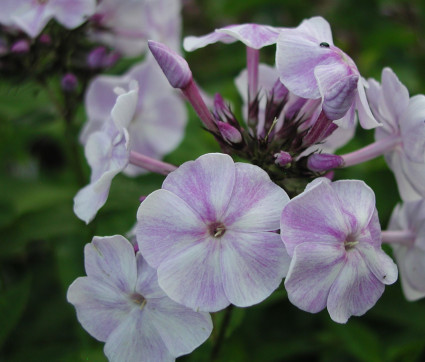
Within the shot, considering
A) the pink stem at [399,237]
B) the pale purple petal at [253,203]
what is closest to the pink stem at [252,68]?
the pale purple petal at [253,203]

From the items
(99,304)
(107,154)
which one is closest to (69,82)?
(107,154)

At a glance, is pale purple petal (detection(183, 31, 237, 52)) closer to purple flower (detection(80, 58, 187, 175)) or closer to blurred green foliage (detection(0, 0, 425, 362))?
purple flower (detection(80, 58, 187, 175))

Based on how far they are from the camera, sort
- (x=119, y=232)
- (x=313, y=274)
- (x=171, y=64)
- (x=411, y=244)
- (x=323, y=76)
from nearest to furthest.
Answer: (x=313, y=274) < (x=323, y=76) < (x=171, y=64) < (x=411, y=244) < (x=119, y=232)

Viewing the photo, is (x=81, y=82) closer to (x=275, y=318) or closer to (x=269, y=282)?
(x=275, y=318)

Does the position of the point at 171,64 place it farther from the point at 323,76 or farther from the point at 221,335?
the point at 221,335

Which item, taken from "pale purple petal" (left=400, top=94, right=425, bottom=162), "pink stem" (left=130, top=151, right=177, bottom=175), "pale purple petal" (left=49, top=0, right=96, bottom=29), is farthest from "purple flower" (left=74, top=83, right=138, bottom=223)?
"pale purple petal" (left=400, top=94, right=425, bottom=162)

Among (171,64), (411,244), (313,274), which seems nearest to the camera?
(313,274)
